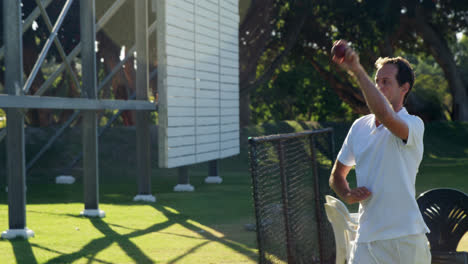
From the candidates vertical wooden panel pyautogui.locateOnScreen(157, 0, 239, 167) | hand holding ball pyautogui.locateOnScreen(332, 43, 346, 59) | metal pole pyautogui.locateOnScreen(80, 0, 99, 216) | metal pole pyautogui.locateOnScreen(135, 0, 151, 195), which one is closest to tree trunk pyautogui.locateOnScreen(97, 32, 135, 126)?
vertical wooden panel pyautogui.locateOnScreen(157, 0, 239, 167)

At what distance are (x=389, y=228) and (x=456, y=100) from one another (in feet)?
101

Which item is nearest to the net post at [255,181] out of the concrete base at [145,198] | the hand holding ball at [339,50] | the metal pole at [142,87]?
the hand holding ball at [339,50]

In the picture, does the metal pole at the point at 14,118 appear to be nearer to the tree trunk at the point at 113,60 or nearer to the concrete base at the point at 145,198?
the concrete base at the point at 145,198

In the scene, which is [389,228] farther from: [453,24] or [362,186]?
[453,24]

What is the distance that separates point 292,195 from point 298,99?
137 ft

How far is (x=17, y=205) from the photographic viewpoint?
375 inches

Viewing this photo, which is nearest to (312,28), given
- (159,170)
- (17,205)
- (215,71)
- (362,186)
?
(159,170)

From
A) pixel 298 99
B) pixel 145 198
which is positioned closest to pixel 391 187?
pixel 145 198

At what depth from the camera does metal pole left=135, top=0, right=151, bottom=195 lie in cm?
1411

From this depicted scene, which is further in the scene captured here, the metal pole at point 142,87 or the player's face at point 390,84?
the metal pole at point 142,87

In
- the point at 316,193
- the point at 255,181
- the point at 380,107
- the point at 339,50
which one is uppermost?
the point at 339,50

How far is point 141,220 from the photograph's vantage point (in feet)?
39.1

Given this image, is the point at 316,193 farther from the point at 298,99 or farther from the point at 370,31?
the point at 298,99

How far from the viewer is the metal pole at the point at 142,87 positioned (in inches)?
555
